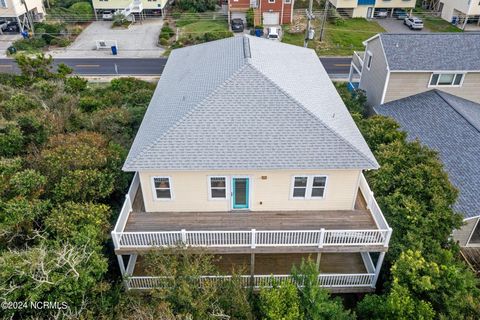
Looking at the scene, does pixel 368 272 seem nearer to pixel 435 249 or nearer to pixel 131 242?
pixel 435 249

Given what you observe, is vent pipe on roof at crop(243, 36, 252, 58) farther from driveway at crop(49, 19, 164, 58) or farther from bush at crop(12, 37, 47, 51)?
bush at crop(12, 37, 47, 51)

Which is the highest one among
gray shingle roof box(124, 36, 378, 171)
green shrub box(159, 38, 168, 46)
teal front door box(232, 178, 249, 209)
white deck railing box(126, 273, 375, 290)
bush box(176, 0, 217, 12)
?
gray shingle roof box(124, 36, 378, 171)

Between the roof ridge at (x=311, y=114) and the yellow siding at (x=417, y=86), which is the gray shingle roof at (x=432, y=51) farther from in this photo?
the roof ridge at (x=311, y=114)

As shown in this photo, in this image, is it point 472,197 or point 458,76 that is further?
point 458,76

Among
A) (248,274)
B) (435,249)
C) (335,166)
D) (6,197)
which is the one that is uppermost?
(335,166)

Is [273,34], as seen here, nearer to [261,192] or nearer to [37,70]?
[37,70]

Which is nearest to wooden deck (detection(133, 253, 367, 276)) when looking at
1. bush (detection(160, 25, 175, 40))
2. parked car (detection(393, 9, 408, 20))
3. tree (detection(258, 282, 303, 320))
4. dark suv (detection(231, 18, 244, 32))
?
tree (detection(258, 282, 303, 320))

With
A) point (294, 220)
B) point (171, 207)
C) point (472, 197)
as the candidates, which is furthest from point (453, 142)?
point (171, 207)
